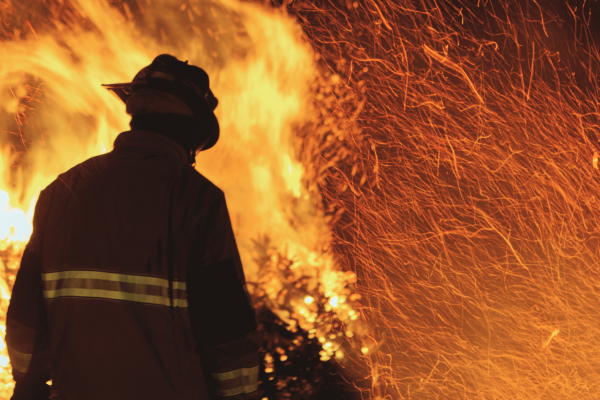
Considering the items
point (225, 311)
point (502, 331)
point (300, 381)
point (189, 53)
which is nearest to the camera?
point (225, 311)

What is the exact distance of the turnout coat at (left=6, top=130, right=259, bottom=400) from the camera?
148cm

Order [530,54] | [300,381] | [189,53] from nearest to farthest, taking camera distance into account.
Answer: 1. [300,381]
2. [189,53]
3. [530,54]

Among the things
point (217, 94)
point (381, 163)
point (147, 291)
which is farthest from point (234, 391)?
point (381, 163)

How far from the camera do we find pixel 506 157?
4.88m

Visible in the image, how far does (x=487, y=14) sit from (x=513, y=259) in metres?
2.54

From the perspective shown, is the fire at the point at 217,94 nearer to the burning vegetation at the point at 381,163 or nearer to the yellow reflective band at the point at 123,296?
the burning vegetation at the point at 381,163

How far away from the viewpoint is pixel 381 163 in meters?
4.70

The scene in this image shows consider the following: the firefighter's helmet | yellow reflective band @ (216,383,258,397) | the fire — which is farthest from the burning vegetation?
the firefighter's helmet

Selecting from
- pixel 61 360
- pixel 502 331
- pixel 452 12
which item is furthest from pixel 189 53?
pixel 502 331

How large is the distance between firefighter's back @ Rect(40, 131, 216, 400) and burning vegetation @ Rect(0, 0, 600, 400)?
148cm

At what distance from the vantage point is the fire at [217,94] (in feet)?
11.6

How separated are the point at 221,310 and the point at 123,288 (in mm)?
329

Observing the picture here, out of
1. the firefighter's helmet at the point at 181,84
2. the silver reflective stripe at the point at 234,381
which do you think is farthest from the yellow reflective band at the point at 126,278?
the firefighter's helmet at the point at 181,84

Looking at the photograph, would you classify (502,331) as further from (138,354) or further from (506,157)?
(138,354)
